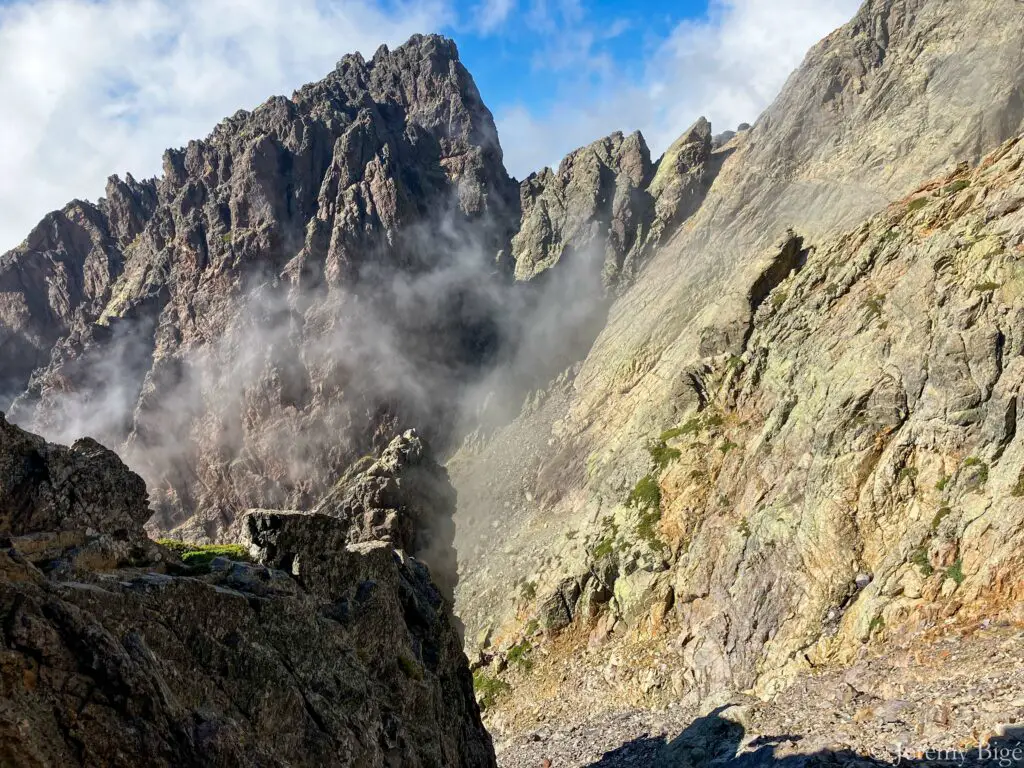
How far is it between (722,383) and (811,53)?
82.2 metres

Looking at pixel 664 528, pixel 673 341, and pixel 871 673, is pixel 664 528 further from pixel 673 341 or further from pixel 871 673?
pixel 673 341

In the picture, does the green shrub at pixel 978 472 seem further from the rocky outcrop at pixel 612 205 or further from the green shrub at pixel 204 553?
the rocky outcrop at pixel 612 205

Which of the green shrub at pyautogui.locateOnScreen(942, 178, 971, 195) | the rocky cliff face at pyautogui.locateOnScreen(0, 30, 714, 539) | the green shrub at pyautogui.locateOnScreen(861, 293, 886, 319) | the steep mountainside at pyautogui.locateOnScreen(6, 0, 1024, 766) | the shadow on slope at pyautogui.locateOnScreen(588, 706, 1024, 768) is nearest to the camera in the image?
the shadow on slope at pyautogui.locateOnScreen(588, 706, 1024, 768)

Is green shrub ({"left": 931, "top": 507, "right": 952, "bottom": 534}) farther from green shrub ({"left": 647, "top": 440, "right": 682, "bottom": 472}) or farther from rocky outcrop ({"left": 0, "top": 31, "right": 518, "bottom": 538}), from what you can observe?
rocky outcrop ({"left": 0, "top": 31, "right": 518, "bottom": 538})

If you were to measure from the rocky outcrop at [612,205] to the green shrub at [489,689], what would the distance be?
288 feet

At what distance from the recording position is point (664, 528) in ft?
217

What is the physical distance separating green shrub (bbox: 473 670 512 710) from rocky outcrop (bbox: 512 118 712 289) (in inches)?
3452

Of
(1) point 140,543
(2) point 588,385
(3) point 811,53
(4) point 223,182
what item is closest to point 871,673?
(1) point 140,543

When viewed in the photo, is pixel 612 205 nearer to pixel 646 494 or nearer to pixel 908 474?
pixel 646 494

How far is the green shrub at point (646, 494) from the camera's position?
6925 cm

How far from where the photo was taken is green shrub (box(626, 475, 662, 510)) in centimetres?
6925

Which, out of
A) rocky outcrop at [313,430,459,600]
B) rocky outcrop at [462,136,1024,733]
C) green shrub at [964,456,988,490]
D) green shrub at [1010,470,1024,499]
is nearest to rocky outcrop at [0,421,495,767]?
rocky outcrop at [462,136,1024,733]

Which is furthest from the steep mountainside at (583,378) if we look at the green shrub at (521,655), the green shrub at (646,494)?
the green shrub at (521,655)

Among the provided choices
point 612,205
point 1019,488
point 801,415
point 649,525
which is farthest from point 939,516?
point 612,205
